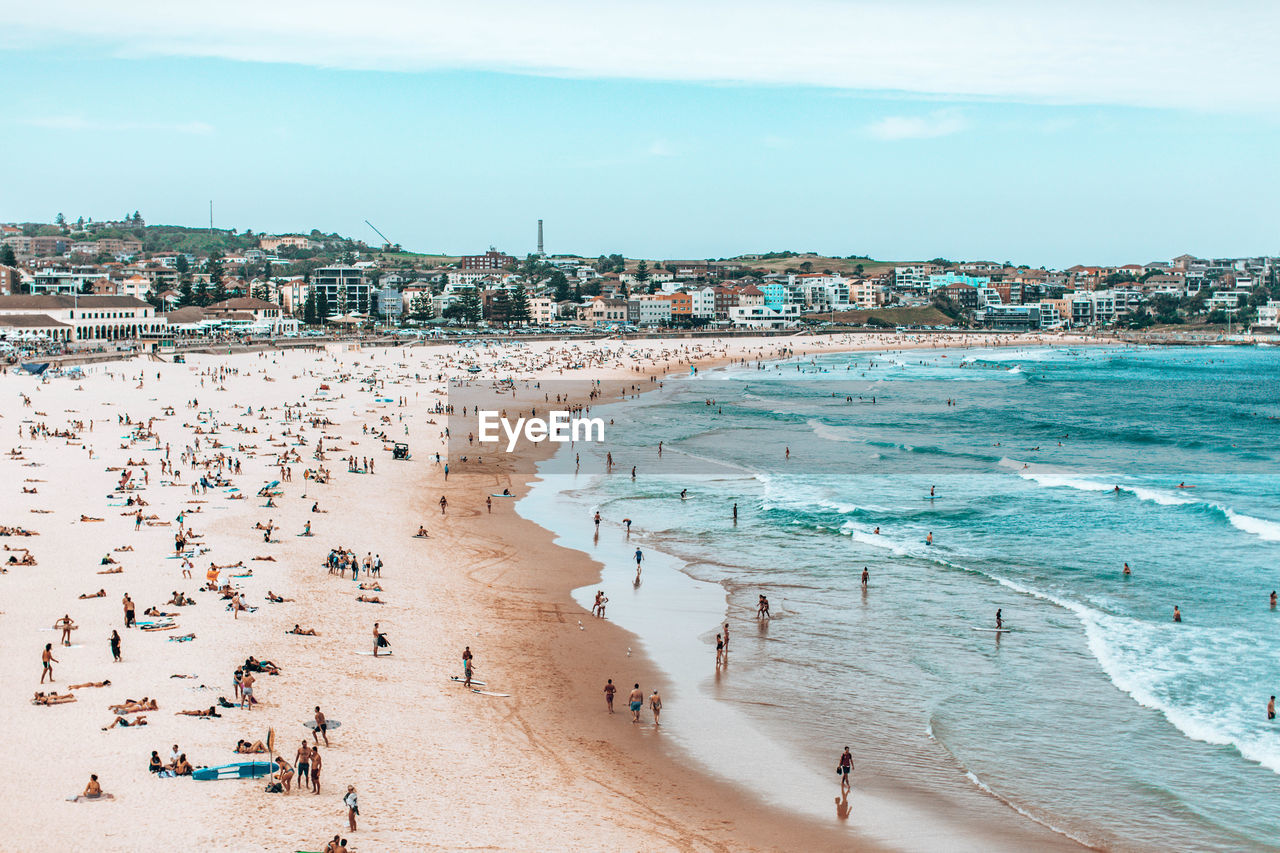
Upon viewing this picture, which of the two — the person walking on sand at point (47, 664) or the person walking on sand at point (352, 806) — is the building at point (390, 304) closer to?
the person walking on sand at point (47, 664)

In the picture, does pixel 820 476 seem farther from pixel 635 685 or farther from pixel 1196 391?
pixel 1196 391

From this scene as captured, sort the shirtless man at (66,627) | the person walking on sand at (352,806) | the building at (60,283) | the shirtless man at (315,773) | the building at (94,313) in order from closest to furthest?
the person walking on sand at (352,806), the shirtless man at (315,773), the shirtless man at (66,627), the building at (94,313), the building at (60,283)

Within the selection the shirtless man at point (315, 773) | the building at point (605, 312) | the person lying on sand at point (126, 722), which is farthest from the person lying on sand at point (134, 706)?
the building at point (605, 312)

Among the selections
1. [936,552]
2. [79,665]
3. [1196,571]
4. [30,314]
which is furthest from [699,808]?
[30,314]

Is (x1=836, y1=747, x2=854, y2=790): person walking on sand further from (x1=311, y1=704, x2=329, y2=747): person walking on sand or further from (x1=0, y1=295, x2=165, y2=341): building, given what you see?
(x1=0, y1=295, x2=165, y2=341): building

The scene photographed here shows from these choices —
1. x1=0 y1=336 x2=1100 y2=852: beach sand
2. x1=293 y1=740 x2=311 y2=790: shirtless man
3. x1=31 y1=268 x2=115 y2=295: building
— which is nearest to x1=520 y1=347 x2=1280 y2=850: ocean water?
x1=0 y1=336 x2=1100 y2=852: beach sand

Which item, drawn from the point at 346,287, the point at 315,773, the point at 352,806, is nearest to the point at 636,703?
the point at 315,773

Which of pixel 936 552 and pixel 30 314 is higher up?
pixel 30 314
